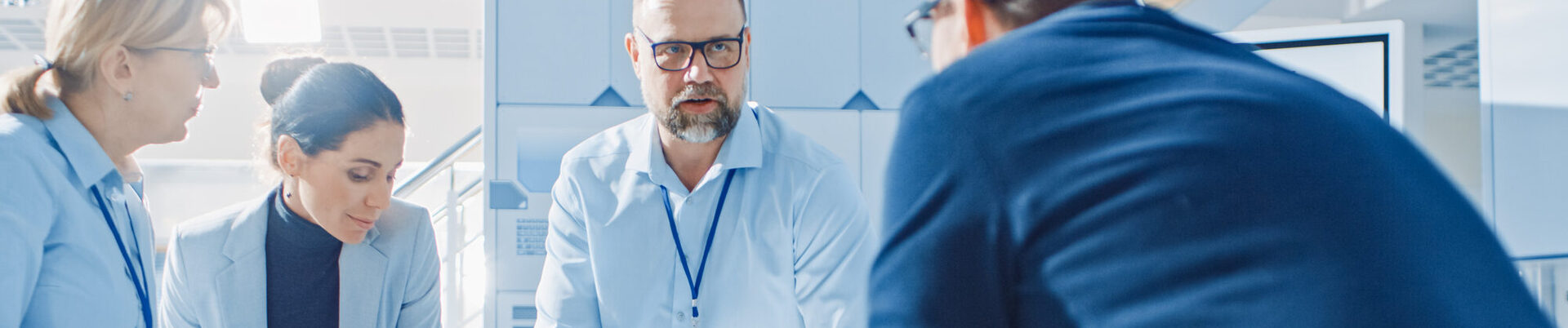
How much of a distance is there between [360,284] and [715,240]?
73cm

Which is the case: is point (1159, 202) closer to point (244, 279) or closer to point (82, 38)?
point (82, 38)

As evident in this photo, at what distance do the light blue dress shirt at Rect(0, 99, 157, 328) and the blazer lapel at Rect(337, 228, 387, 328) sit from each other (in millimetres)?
363

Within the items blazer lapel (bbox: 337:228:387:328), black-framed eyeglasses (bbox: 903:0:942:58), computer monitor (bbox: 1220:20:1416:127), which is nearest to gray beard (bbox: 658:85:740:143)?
blazer lapel (bbox: 337:228:387:328)

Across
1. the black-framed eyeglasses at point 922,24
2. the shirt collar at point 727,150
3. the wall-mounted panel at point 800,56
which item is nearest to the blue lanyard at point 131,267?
the shirt collar at point 727,150

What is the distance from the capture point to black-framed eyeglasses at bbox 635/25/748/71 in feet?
5.74

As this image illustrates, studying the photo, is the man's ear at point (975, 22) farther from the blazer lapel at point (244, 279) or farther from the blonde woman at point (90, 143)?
the blazer lapel at point (244, 279)

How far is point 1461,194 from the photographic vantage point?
601mm

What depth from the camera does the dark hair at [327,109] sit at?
5.94 feet

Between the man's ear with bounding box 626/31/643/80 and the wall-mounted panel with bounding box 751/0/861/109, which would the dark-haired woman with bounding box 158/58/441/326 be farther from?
the wall-mounted panel with bounding box 751/0/861/109

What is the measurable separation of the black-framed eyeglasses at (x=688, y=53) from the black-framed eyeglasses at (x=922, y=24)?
91cm

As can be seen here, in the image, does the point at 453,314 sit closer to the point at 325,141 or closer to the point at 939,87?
the point at 325,141

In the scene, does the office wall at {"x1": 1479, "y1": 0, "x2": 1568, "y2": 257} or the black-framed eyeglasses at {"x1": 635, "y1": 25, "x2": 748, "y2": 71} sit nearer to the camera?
the black-framed eyeglasses at {"x1": 635, "y1": 25, "x2": 748, "y2": 71}

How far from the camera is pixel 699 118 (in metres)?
1.78

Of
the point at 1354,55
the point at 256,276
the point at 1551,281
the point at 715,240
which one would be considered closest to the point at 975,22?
the point at 715,240
